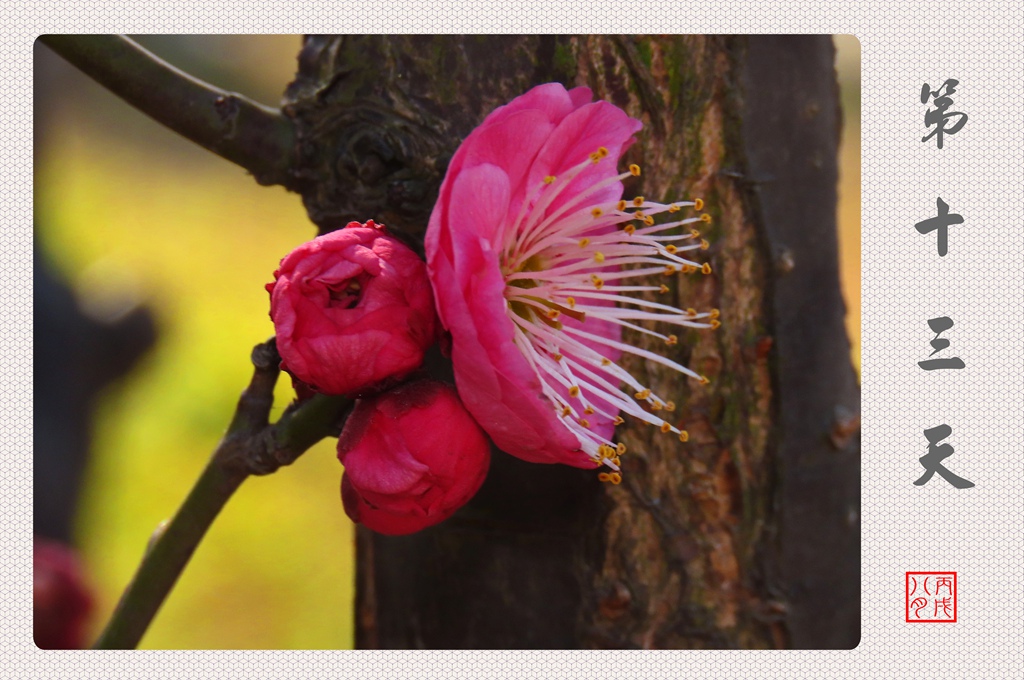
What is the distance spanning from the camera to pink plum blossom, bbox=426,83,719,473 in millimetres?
538

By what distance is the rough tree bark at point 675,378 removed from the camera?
77cm

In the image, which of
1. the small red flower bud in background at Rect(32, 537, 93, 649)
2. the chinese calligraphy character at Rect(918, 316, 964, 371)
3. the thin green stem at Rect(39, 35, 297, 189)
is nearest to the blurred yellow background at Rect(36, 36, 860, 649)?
the small red flower bud in background at Rect(32, 537, 93, 649)

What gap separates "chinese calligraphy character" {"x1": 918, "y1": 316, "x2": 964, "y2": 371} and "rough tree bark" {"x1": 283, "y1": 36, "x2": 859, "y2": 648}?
79 mm

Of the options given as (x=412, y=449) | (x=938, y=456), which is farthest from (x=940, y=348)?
(x=412, y=449)

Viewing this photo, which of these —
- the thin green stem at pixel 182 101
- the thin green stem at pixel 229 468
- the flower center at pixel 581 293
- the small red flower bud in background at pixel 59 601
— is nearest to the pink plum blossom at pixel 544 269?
the flower center at pixel 581 293

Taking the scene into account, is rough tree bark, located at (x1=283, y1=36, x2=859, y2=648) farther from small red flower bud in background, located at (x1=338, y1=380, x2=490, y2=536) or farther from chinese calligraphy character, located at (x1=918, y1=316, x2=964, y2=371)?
small red flower bud in background, located at (x1=338, y1=380, x2=490, y2=536)

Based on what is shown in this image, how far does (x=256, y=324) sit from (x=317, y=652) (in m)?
1.93

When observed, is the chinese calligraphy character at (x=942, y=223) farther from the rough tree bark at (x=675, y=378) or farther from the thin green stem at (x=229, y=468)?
the thin green stem at (x=229, y=468)

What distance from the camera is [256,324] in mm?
2613

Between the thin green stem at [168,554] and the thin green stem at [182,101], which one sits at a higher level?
the thin green stem at [182,101]

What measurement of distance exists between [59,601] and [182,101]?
850 millimetres

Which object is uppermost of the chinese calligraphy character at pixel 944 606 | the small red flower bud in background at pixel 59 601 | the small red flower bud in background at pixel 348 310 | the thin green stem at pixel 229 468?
the small red flower bud in background at pixel 348 310

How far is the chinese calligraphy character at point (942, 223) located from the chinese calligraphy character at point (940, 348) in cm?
7

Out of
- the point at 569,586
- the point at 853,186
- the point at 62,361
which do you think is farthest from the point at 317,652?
the point at 62,361
